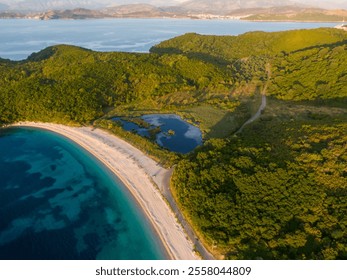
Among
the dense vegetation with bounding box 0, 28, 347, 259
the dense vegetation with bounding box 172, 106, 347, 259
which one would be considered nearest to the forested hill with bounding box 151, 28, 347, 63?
the dense vegetation with bounding box 0, 28, 347, 259

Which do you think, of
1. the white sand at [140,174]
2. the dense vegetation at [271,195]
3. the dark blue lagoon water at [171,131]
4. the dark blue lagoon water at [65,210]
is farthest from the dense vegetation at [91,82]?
the dense vegetation at [271,195]

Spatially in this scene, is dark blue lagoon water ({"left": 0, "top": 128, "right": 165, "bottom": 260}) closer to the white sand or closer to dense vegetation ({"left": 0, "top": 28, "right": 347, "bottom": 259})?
the white sand

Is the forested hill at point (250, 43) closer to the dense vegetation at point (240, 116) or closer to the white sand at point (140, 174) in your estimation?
the dense vegetation at point (240, 116)

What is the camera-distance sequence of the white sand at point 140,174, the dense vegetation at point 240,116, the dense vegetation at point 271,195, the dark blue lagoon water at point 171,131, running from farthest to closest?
the dark blue lagoon water at point 171,131 < the white sand at point 140,174 < the dense vegetation at point 240,116 < the dense vegetation at point 271,195

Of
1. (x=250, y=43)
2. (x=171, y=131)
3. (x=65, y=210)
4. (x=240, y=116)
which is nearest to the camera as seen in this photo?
(x=65, y=210)

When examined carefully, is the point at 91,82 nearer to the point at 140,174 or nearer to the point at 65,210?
the point at 140,174

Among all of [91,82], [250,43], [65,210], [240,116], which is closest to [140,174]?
[65,210]
